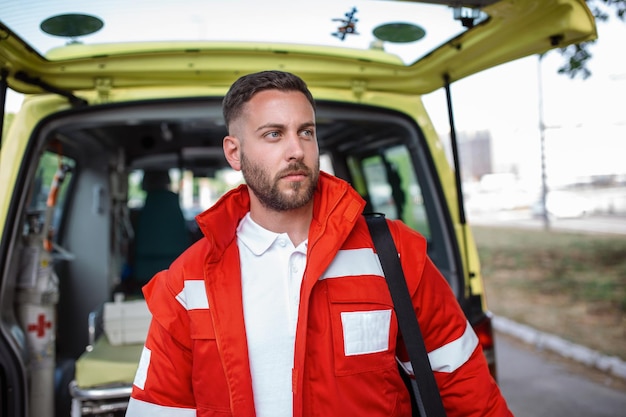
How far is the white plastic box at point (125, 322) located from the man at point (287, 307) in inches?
52.5

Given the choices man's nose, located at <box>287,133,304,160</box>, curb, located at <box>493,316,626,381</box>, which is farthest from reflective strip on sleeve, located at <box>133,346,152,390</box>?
curb, located at <box>493,316,626,381</box>

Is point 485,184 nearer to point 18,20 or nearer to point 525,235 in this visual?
point 525,235

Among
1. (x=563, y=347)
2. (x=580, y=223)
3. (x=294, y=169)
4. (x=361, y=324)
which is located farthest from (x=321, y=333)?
(x=580, y=223)

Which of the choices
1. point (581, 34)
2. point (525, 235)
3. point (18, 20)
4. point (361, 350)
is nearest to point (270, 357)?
point (361, 350)

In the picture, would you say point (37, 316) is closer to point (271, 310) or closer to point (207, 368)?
point (207, 368)

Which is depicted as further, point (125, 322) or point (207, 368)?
point (125, 322)

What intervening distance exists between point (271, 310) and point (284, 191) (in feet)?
1.17

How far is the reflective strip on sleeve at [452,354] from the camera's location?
5.24ft

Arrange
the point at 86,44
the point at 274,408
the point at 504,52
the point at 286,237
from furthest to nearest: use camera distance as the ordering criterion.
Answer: the point at 86,44 < the point at 504,52 < the point at 286,237 < the point at 274,408

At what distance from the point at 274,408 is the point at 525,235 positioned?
15468mm

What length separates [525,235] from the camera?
1555 cm

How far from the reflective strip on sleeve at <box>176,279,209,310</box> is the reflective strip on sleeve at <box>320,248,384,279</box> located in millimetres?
353

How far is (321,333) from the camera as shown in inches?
58.9

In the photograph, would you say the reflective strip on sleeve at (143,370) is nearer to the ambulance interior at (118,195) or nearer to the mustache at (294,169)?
the mustache at (294,169)
